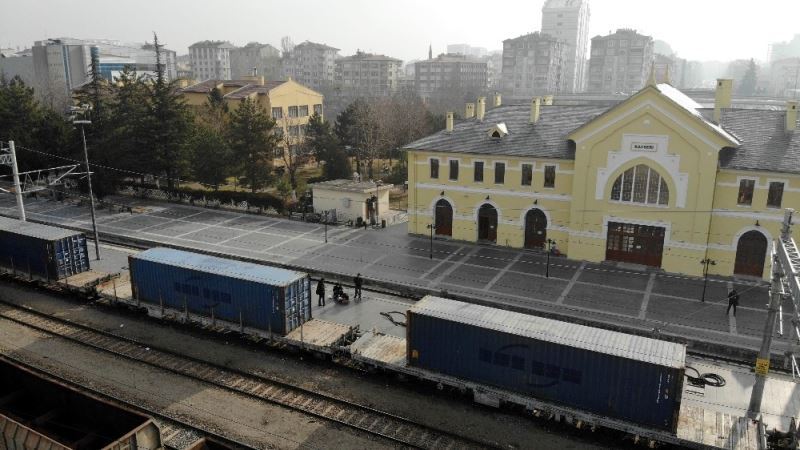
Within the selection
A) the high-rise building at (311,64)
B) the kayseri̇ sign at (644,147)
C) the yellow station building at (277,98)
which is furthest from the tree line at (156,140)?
the high-rise building at (311,64)

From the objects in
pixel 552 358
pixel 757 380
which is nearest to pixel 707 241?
pixel 757 380

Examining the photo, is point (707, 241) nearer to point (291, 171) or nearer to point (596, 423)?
point (596, 423)

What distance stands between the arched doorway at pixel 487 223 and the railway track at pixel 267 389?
23.8 meters

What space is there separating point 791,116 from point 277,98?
62.0m

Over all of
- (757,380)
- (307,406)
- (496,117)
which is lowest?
(307,406)

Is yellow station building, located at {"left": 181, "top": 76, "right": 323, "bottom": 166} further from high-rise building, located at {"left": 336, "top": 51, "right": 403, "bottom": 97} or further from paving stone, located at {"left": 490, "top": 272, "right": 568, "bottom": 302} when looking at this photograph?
high-rise building, located at {"left": 336, "top": 51, "right": 403, "bottom": 97}

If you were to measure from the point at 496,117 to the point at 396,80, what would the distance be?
13325 centimetres

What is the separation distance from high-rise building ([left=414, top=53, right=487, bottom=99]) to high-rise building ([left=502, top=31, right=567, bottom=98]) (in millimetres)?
8980

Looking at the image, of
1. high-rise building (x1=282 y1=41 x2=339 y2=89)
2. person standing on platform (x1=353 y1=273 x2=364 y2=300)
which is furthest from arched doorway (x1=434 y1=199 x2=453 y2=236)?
high-rise building (x1=282 y1=41 x2=339 y2=89)

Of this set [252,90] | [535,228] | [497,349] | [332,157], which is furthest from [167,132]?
[497,349]

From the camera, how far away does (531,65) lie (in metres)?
168

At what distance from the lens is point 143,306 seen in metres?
29.7

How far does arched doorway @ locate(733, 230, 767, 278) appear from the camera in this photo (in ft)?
116

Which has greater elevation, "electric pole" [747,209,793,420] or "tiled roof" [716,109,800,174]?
"tiled roof" [716,109,800,174]
